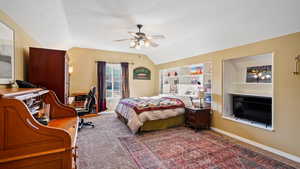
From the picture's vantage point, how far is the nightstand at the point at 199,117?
11.7 feet

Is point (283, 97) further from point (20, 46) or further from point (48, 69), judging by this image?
point (20, 46)

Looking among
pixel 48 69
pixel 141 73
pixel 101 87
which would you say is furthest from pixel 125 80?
pixel 48 69

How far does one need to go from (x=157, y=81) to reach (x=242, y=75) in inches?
147

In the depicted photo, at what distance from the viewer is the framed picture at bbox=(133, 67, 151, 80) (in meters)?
6.27

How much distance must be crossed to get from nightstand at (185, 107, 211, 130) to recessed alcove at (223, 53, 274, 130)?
1.42 ft

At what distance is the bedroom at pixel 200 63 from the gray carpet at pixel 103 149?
0.02 meters

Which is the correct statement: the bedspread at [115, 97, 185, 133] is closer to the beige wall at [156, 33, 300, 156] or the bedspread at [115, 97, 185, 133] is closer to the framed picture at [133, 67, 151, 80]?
the beige wall at [156, 33, 300, 156]

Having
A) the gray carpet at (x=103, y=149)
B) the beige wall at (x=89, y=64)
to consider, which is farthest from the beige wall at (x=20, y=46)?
the beige wall at (x=89, y=64)

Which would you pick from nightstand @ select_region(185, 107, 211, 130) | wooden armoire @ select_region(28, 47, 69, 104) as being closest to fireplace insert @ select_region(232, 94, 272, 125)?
nightstand @ select_region(185, 107, 211, 130)

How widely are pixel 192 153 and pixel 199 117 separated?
1276 millimetres

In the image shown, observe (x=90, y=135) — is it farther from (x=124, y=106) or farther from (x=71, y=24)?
(x=71, y=24)

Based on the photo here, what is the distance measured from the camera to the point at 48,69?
2.01 metres

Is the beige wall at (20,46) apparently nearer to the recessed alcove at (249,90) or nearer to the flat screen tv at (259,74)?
the recessed alcove at (249,90)

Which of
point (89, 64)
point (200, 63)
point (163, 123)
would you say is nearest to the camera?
point (163, 123)
